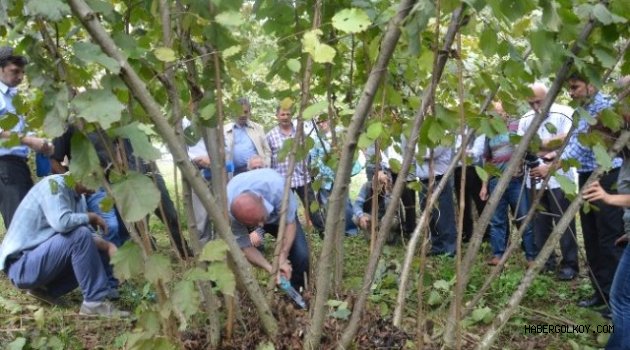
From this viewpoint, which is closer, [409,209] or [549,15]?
[549,15]

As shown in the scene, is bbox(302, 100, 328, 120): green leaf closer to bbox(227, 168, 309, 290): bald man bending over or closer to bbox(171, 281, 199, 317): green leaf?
bbox(171, 281, 199, 317): green leaf

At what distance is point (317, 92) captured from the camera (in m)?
2.45

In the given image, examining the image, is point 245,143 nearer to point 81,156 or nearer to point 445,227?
point 445,227

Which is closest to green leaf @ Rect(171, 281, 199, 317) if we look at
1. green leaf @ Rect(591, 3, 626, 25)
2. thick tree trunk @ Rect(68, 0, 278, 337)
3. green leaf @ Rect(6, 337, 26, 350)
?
thick tree trunk @ Rect(68, 0, 278, 337)

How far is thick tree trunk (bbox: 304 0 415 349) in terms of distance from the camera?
5.24 ft

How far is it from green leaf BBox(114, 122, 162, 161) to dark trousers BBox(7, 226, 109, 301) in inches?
97.1

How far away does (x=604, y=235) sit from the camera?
393cm

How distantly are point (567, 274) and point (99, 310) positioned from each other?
344 centimetres

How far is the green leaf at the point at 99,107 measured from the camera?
4.40 feet

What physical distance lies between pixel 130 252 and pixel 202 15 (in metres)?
0.76

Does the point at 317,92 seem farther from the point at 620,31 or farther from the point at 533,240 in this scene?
the point at 533,240

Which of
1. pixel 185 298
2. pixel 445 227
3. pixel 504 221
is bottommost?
pixel 445 227

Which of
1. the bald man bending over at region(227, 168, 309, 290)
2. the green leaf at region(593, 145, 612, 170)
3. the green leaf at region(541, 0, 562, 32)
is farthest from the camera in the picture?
the bald man bending over at region(227, 168, 309, 290)

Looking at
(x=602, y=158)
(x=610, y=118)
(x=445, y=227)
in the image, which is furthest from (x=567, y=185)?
(x=445, y=227)
